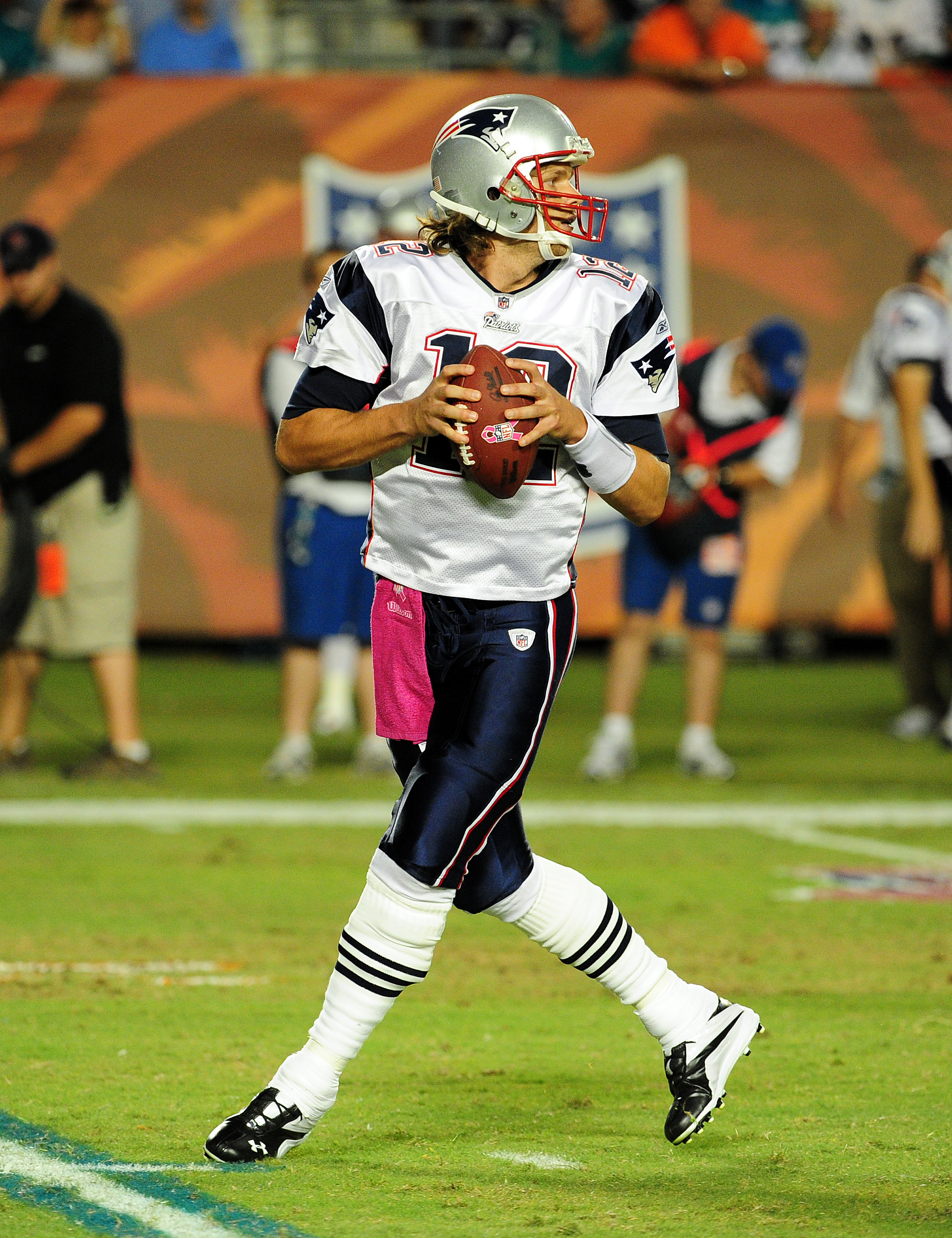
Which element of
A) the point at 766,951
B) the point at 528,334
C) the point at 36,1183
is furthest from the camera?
the point at 766,951

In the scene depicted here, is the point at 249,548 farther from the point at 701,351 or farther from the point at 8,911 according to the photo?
Answer: the point at 8,911

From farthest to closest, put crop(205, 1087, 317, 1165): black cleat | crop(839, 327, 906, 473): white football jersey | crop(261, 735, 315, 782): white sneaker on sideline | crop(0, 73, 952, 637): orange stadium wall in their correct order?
crop(0, 73, 952, 637): orange stadium wall < crop(839, 327, 906, 473): white football jersey < crop(261, 735, 315, 782): white sneaker on sideline < crop(205, 1087, 317, 1165): black cleat

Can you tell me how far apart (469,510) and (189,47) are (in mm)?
10300

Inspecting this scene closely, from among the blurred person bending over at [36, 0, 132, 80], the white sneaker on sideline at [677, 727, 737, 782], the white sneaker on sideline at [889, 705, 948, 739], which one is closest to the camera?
the white sneaker on sideline at [677, 727, 737, 782]

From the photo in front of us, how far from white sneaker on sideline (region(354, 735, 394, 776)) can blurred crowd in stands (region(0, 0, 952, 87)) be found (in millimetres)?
6166

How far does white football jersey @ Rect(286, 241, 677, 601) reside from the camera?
345 cm

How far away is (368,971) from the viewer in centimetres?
339

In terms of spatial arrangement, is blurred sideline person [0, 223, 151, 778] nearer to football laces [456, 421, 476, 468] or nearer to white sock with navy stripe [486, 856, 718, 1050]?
white sock with navy stripe [486, 856, 718, 1050]

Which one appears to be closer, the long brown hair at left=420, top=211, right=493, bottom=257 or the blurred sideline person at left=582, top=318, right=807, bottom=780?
the long brown hair at left=420, top=211, right=493, bottom=257

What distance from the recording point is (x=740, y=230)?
40.0 ft

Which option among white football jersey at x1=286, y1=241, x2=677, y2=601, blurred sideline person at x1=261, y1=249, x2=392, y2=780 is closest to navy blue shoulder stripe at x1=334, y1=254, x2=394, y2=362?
white football jersey at x1=286, y1=241, x2=677, y2=601

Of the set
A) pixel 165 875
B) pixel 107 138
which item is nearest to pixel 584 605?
pixel 107 138

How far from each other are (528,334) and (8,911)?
301cm

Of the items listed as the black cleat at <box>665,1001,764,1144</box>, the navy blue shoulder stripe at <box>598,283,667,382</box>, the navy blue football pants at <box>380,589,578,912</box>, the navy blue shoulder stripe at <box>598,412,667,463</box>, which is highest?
the navy blue shoulder stripe at <box>598,283,667,382</box>
